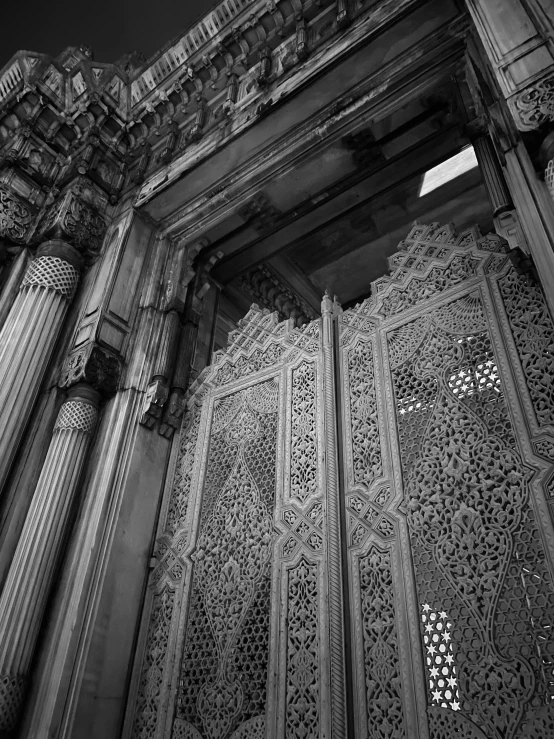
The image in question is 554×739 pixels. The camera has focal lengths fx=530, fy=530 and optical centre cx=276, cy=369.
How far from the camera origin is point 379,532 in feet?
7.96

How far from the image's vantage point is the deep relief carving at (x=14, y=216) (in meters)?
4.30

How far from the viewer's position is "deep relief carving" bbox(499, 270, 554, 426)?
2.25 metres

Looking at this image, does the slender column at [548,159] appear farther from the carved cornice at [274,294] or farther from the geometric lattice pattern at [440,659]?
the carved cornice at [274,294]

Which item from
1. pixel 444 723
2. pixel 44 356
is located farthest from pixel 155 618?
pixel 44 356

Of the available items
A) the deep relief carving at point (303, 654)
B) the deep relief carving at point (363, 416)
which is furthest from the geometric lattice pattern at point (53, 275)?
the deep relief carving at point (303, 654)

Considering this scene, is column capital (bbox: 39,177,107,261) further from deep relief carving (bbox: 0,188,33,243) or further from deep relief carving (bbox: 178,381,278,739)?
deep relief carving (bbox: 178,381,278,739)

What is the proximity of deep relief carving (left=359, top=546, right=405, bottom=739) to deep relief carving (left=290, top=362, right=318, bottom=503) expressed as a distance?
529 millimetres

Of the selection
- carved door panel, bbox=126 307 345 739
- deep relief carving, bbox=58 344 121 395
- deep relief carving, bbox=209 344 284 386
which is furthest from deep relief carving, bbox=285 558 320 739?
deep relief carving, bbox=58 344 121 395

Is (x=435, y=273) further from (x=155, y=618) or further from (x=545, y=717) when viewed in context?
(x=155, y=618)

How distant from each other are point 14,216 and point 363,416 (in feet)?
11.2

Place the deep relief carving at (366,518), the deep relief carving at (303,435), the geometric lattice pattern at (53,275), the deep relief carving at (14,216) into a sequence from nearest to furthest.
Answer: the deep relief carving at (366,518)
the deep relief carving at (303,435)
the geometric lattice pattern at (53,275)
the deep relief carving at (14,216)

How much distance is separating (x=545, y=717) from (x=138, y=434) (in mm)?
2554

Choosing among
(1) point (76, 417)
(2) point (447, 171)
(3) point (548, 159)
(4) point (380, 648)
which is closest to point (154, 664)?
(4) point (380, 648)

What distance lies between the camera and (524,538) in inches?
80.0
